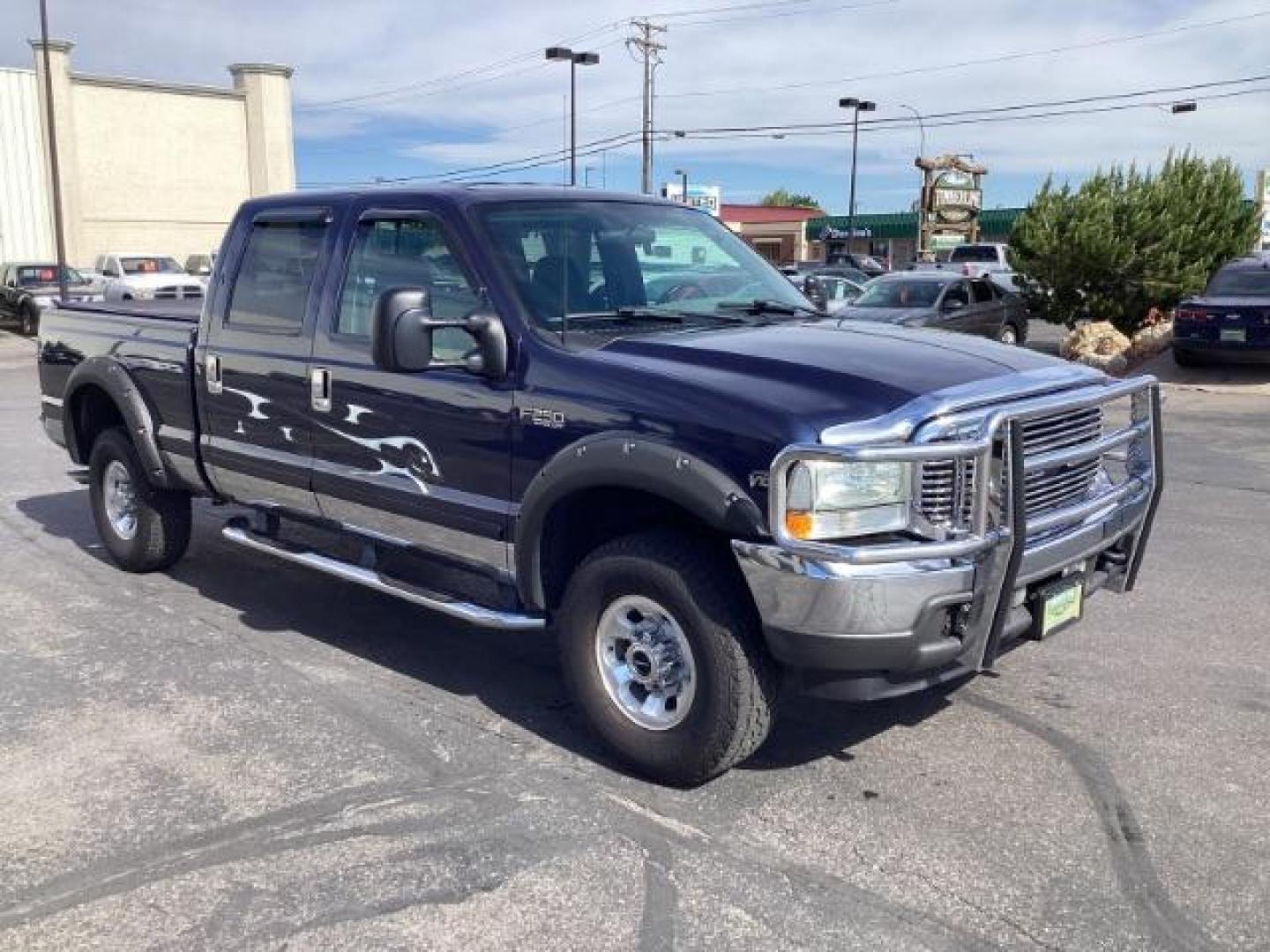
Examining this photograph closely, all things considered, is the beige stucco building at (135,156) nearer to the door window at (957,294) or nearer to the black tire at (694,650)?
the door window at (957,294)

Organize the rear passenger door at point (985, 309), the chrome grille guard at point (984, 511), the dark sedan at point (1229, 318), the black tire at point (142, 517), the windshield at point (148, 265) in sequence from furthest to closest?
1. the windshield at point (148, 265)
2. the rear passenger door at point (985, 309)
3. the dark sedan at point (1229, 318)
4. the black tire at point (142, 517)
5. the chrome grille guard at point (984, 511)

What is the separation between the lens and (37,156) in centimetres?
3953

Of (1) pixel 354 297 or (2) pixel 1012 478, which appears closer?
(2) pixel 1012 478

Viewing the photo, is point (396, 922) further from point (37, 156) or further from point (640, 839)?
point (37, 156)

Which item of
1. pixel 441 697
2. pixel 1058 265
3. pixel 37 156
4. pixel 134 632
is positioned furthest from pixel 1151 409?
pixel 37 156

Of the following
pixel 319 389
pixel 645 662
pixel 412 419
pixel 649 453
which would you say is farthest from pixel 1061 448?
pixel 319 389

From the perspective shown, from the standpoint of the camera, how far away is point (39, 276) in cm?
2820

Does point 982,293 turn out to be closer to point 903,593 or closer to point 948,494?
point 948,494

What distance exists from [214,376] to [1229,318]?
48.6ft

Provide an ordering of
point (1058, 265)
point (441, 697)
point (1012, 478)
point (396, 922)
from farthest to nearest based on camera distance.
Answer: point (1058, 265) < point (441, 697) < point (1012, 478) < point (396, 922)

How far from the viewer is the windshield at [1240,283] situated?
16756mm

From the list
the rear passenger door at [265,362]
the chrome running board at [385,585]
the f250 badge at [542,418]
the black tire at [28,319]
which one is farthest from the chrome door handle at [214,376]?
the black tire at [28,319]

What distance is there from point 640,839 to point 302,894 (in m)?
1.00

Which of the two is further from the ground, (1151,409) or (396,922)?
(1151,409)
